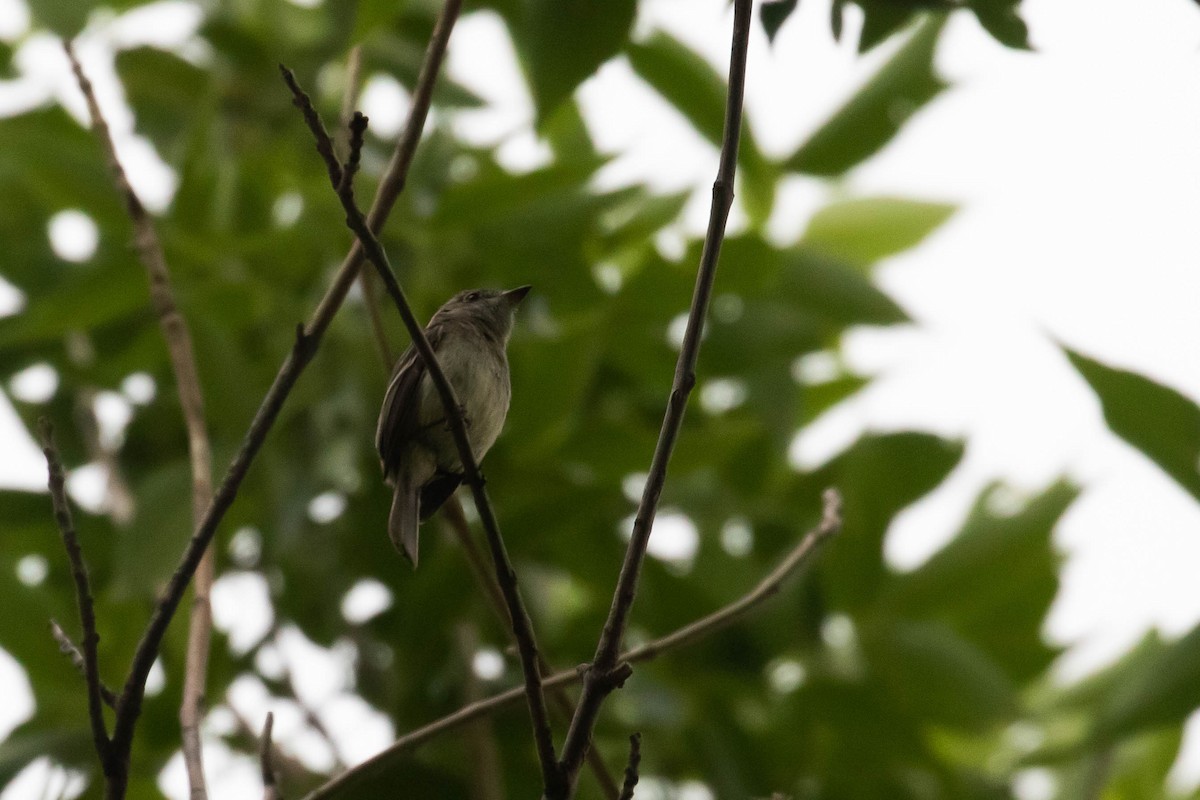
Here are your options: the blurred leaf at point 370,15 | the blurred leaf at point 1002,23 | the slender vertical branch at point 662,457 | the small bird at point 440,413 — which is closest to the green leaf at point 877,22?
the blurred leaf at point 1002,23

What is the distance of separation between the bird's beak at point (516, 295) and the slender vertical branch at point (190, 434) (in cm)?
101

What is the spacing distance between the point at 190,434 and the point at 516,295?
4.20ft

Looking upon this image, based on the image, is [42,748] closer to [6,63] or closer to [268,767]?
[268,767]

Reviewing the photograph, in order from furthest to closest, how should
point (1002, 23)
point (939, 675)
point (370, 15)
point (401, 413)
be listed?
point (939, 675), point (401, 413), point (370, 15), point (1002, 23)

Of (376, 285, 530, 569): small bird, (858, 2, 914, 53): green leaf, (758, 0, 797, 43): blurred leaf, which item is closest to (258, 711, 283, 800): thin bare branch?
(376, 285, 530, 569): small bird

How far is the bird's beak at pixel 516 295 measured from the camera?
3.69m

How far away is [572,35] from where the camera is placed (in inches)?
96.9

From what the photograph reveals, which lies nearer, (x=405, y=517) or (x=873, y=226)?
(x=405, y=517)

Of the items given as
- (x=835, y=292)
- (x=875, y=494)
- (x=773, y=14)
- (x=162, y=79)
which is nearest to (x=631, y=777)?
(x=773, y=14)

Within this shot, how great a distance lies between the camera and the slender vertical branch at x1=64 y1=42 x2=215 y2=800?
7.86 ft

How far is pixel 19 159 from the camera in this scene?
3.65 metres

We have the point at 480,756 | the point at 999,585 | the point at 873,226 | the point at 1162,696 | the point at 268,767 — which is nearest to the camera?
the point at 268,767

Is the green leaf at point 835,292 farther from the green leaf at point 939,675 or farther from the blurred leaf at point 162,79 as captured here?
the blurred leaf at point 162,79

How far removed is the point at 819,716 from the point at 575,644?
742mm
